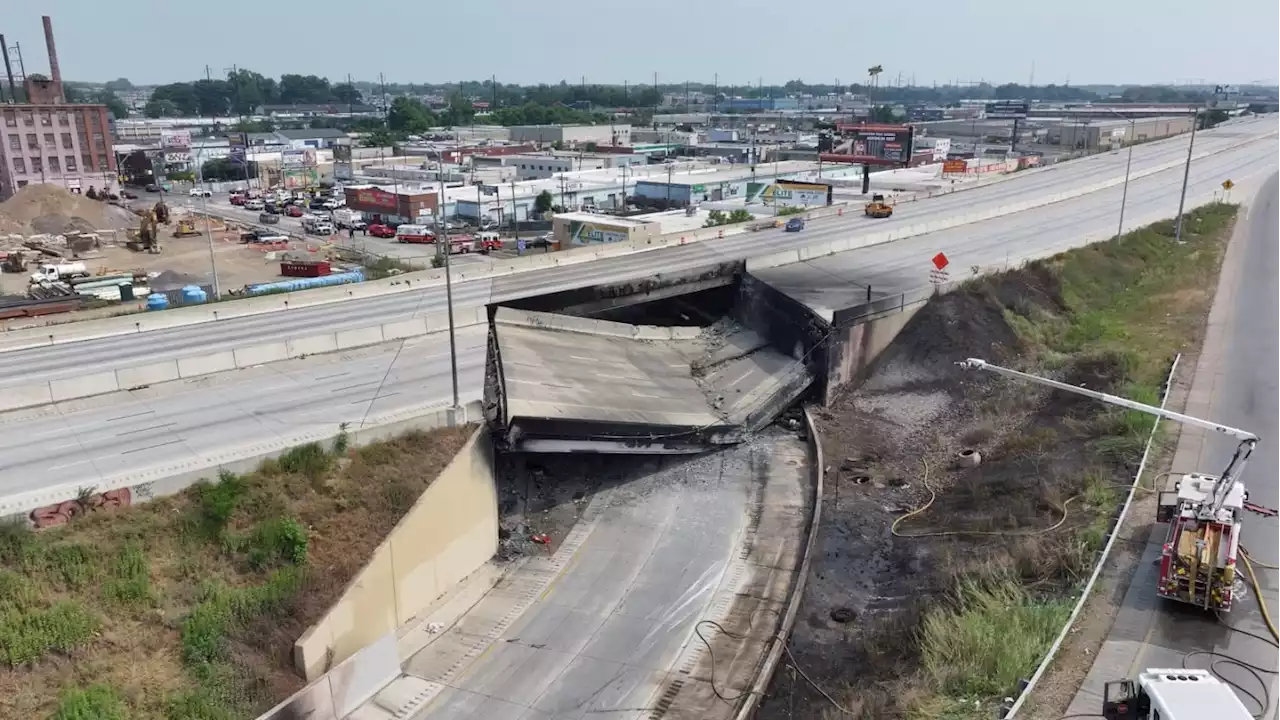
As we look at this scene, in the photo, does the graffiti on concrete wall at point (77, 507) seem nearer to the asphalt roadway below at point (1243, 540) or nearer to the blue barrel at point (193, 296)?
the asphalt roadway below at point (1243, 540)

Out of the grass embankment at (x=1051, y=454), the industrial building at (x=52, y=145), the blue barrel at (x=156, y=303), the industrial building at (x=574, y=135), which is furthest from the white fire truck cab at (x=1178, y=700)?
the industrial building at (x=574, y=135)

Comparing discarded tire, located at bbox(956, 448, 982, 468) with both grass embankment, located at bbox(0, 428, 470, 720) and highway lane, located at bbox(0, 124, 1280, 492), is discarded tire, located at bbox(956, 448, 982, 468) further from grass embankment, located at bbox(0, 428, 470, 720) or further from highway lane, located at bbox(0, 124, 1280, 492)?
grass embankment, located at bbox(0, 428, 470, 720)

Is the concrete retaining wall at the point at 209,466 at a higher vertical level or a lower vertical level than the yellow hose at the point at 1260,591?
higher

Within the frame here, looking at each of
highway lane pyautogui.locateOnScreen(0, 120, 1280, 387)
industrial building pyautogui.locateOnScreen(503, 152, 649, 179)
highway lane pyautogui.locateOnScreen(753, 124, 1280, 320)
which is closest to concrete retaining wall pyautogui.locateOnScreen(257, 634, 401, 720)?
highway lane pyautogui.locateOnScreen(0, 120, 1280, 387)

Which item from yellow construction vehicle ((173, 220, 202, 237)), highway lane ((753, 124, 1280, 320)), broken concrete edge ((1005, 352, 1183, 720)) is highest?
highway lane ((753, 124, 1280, 320))

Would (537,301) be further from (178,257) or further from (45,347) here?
(178,257)

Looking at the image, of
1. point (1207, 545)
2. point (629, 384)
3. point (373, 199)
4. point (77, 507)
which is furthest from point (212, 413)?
point (373, 199)
